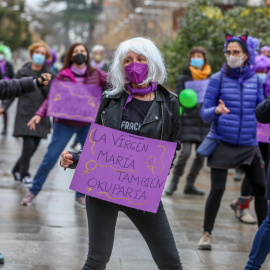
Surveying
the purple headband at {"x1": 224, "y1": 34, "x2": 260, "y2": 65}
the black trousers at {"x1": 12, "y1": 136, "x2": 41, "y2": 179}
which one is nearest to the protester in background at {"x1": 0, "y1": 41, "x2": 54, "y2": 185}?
the black trousers at {"x1": 12, "y1": 136, "x2": 41, "y2": 179}

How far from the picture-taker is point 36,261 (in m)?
5.43

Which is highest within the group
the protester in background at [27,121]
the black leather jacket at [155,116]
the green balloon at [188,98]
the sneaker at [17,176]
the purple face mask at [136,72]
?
the purple face mask at [136,72]

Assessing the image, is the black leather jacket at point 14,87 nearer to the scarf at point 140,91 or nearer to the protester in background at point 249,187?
the scarf at point 140,91

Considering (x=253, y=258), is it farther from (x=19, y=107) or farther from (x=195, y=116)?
(x=19, y=107)

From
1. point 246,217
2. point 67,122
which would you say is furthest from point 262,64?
point 67,122

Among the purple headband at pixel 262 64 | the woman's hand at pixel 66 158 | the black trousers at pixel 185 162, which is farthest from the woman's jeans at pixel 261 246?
the black trousers at pixel 185 162

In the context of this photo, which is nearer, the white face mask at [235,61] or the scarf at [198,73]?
the white face mask at [235,61]

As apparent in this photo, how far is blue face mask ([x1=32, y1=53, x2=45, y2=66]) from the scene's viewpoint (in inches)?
338

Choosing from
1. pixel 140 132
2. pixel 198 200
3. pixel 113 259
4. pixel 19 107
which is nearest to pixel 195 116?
pixel 198 200

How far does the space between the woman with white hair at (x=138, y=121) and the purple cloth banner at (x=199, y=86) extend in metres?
4.50

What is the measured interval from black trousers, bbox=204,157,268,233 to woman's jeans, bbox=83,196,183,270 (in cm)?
207

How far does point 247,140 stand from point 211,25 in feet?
22.2

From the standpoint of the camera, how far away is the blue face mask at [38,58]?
8.58 m

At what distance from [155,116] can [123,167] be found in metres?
0.36
